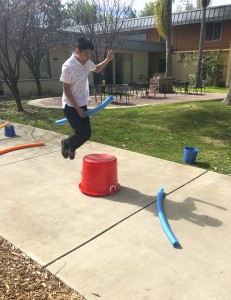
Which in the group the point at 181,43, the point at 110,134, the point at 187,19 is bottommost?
the point at 110,134

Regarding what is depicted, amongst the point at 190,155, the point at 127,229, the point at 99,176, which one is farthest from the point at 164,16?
the point at 127,229

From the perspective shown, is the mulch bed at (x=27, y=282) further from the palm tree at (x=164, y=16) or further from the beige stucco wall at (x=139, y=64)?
the beige stucco wall at (x=139, y=64)

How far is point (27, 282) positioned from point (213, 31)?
27741 millimetres

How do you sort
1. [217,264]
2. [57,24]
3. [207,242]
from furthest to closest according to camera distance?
[57,24] → [207,242] → [217,264]

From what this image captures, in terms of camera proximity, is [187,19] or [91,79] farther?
[187,19]

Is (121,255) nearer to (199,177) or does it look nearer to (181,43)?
(199,177)

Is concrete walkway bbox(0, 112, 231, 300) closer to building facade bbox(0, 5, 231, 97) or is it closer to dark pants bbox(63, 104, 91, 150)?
dark pants bbox(63, 104, 91, 150)

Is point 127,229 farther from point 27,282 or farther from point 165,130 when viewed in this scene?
point 165,130

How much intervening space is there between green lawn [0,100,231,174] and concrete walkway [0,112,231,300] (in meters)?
0.98

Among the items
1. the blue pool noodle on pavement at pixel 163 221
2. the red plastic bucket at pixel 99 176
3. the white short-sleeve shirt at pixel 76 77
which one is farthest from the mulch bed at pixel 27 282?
the white short-sleeve shirt at pixel 76 77

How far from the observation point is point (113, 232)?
10.4ft

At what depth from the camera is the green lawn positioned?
19.7 feet

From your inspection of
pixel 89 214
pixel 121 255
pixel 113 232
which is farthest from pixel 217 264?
pixel 89 214

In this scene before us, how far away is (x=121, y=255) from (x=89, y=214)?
0.86 meters
